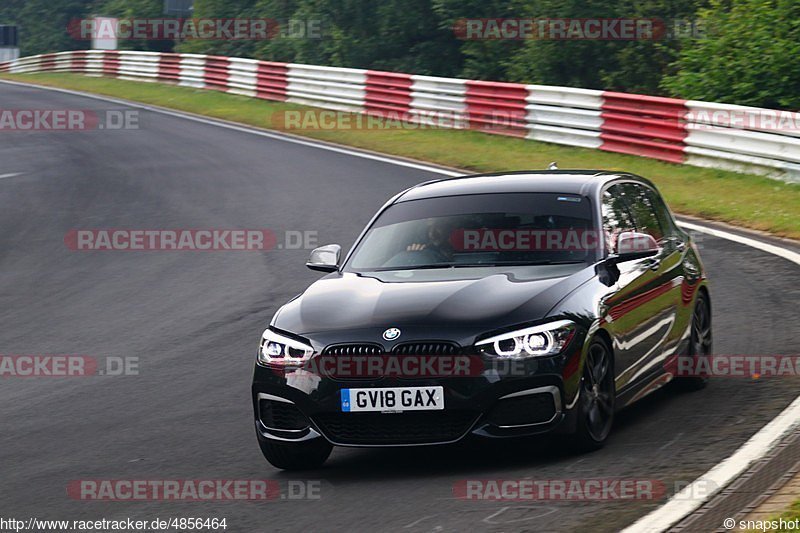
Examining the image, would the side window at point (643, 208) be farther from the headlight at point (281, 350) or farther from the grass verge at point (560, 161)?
the grass verge at point (560, 161)

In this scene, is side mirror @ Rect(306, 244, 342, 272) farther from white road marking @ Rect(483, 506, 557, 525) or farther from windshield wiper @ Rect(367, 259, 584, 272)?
white road marking @ Rect(483, 506, 557, 525)

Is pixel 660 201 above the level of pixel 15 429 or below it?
above

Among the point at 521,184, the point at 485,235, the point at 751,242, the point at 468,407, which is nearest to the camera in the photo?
the point at 468,407

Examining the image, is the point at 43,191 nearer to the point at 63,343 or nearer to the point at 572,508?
the point at 63,343

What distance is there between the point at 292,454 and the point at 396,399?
826 mm

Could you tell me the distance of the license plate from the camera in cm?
697

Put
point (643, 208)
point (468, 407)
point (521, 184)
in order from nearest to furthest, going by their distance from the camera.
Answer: point (468, 407), point (521, 184), point (643, 208)

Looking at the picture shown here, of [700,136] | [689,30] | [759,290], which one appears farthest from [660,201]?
[689,30]

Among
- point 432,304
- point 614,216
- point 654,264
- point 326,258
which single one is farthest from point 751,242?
point 432,304

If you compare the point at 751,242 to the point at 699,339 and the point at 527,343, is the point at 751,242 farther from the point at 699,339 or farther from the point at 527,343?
the point at 527,343

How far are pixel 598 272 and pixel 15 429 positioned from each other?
12.8 feet

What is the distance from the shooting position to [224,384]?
31.9 ft

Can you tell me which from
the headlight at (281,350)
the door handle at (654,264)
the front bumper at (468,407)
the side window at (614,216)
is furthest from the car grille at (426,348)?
the door handle at (654,264)

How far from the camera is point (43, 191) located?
21.1 meters
